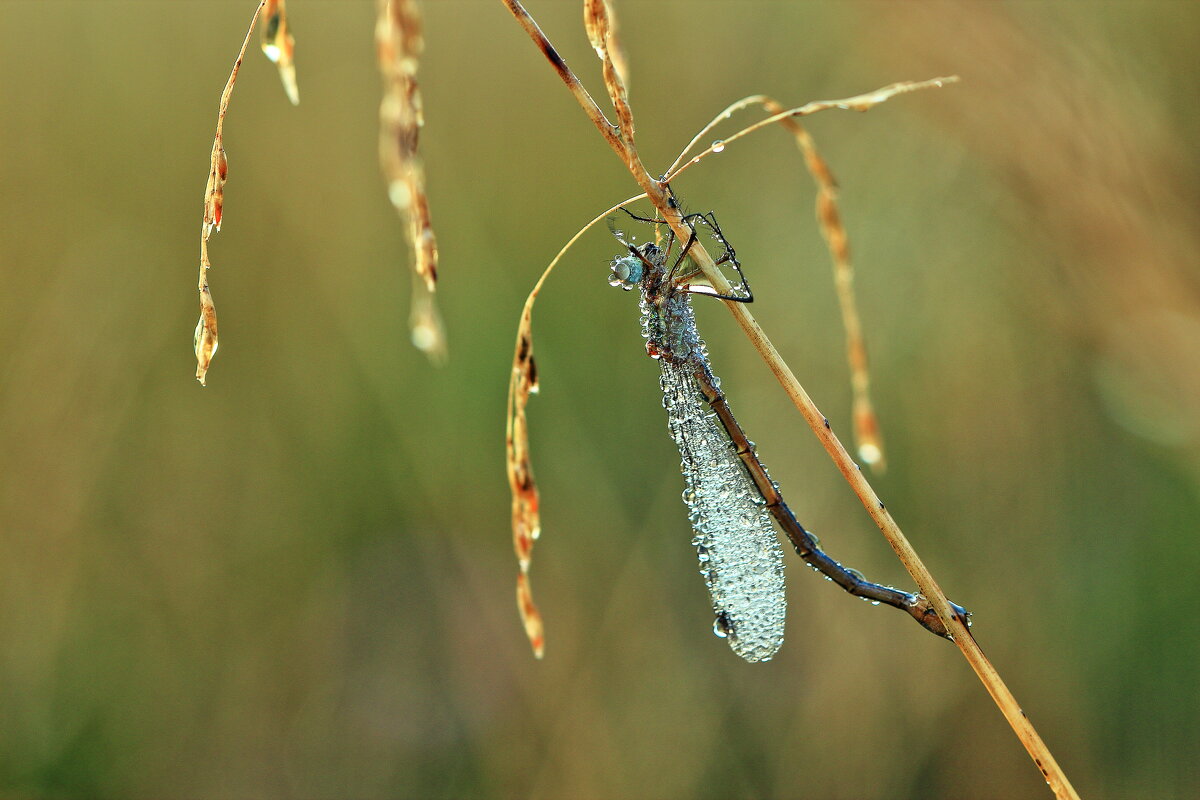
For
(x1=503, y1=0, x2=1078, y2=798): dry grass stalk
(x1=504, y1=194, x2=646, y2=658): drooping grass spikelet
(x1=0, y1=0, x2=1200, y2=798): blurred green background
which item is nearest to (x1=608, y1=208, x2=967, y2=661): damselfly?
(x1=503, y1=0, x2=1078, y2=798): dry grass stalk

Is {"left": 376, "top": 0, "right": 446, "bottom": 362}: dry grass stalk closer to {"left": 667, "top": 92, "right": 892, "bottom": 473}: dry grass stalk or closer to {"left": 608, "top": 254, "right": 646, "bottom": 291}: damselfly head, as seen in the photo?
{"left": 667, "top": 92, "right": 892, "bottom": 473}: dry grass stalk

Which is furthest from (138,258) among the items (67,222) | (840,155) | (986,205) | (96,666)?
(986,205)

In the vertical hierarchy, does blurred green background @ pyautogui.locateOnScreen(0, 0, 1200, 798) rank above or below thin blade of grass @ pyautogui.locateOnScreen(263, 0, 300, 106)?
below

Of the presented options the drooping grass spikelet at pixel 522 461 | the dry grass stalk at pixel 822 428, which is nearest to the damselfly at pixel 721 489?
the dry grass stalk at pixel 822 428

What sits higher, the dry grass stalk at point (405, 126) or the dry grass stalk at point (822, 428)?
the dry grass stalk at point (405, 126)

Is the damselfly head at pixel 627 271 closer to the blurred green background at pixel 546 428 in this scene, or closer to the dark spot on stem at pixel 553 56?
the dark spot on stem at pixel 553 56

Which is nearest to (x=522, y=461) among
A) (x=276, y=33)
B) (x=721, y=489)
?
(x=276, y=33)
